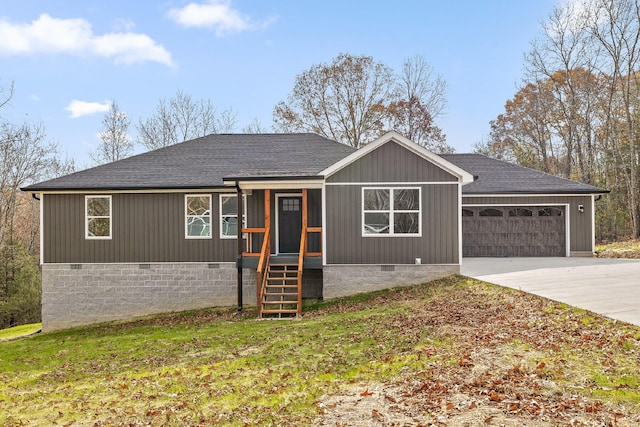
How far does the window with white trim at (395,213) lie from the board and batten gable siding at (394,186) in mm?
137

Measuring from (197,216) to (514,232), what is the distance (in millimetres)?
11609

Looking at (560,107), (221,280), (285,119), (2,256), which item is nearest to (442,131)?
(560,107)

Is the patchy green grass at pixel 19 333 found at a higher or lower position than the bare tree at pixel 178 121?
lower

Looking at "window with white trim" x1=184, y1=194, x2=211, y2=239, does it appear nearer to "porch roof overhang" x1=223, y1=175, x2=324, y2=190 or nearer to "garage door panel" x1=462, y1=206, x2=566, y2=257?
"porch roof overhang" x1=223, y1=175, x2=324, y2=190

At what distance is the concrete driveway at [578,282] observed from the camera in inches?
287

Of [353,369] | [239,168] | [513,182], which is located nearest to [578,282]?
[353,369]

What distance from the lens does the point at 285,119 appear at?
28.7 meters

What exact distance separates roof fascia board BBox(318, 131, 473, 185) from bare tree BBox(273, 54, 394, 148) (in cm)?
1552

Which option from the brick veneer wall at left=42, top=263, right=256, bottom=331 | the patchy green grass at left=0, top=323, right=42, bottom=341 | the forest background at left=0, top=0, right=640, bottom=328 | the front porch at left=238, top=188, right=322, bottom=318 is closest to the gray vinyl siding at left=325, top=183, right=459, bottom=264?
the front porch at left=238, top=188, right=322, bottom=318

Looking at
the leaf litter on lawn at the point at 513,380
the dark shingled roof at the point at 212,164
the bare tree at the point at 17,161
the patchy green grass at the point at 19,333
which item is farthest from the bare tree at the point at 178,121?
the leaf litter on lawn at the point at 513,380

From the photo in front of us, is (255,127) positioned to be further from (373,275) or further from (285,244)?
(373,275)

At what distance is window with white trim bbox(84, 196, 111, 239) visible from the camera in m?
13.7

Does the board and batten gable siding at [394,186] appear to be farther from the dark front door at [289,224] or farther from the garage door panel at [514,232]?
the garage door panel at [514,232]

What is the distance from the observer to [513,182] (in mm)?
17562
